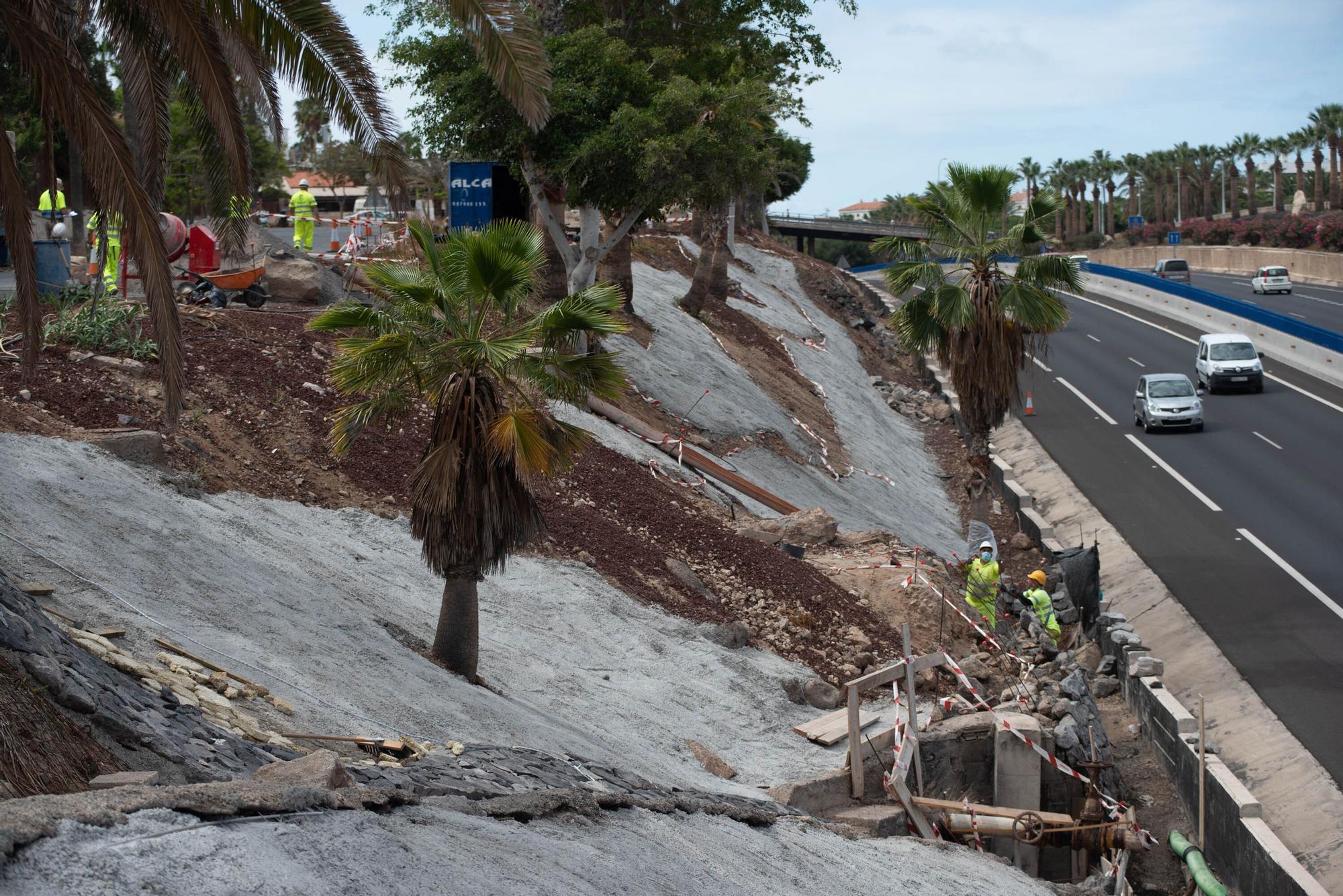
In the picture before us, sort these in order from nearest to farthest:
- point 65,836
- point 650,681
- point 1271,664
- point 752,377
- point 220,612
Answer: point 65,836 → point 220,612 → point 650,681 → point 1271,664 → point 752,377

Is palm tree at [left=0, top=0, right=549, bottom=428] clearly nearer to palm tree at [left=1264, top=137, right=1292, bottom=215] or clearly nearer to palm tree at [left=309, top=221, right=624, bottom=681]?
palm tree at [left=309, top=221, right=624, bottom=681]

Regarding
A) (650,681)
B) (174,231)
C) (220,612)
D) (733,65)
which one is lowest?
(650,681)

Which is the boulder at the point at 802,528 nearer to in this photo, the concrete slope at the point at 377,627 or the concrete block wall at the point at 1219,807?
the concrete slope at the point at 377,627

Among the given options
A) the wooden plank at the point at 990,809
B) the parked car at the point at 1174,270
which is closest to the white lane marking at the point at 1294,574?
the wooden plank at the point at 990,809

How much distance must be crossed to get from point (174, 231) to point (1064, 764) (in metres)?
14.8

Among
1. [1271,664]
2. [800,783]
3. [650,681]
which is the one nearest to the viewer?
[800,783]

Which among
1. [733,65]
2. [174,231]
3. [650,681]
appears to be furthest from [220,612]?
[733,65]

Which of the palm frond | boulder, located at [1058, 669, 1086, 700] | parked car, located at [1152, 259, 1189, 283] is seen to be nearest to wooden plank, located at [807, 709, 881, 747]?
boulder, located at [1058, 669, 1086, 700]

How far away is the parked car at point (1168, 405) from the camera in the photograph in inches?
1308

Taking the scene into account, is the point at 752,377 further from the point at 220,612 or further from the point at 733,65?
the point at 220,612

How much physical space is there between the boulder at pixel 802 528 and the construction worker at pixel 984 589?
240 centimetres

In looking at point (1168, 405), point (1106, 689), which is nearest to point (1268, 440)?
point (1168, 405)

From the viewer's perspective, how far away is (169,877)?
502 centimetres

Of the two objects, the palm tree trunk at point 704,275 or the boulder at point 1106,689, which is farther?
the palm tree trunk at point 704,275
